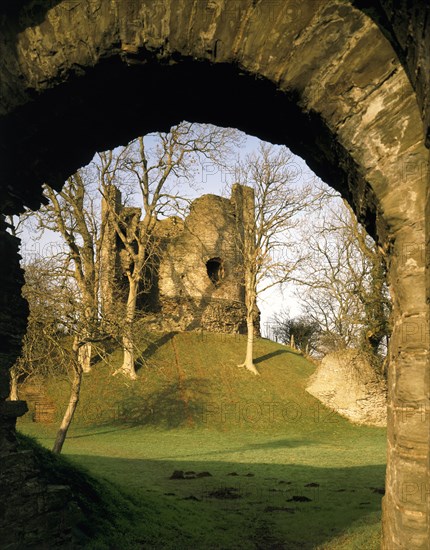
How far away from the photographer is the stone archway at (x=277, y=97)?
2326 millimetres

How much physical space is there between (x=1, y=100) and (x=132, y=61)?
116 centimetres

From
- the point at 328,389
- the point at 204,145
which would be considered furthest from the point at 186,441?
the point at 204,145

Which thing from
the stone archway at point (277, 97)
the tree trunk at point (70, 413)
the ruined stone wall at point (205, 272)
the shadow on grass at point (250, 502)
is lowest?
the shadow on grass at point (250, 502)

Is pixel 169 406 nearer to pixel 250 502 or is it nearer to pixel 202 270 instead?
pixel 250 502

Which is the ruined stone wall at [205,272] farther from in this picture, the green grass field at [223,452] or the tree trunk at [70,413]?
the tree trunk at [70,413]

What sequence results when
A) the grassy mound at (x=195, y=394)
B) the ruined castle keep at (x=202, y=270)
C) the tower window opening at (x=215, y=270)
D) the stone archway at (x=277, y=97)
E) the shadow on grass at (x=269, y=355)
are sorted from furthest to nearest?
the tower window opening at (x=215, y=270) → the ruined castle keep at (x=202, y=270) → the shadow on grass at (x=269, y=355) → the grassy mound at (x=195, y=394) → the stone archway at (x=277, y=97)

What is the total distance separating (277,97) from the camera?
9.91 ft

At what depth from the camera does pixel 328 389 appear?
62.1 feet

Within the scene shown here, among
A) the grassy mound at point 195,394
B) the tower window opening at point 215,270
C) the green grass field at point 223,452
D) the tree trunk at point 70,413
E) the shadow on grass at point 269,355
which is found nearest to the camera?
the green grass field at point 223,452

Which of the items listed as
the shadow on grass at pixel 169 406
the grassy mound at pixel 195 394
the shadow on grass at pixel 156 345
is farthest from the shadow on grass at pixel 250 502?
the shadow on grass at pixel 156 345

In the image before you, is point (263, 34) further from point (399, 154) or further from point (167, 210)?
point (167, 210)

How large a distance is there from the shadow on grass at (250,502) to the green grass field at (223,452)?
2 centimetres

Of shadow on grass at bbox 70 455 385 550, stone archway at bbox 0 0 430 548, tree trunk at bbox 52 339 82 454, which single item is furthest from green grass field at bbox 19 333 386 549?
stone archway at bbox 0 0 430 548

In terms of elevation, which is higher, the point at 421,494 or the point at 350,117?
the point at 350,117
